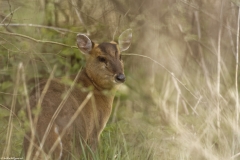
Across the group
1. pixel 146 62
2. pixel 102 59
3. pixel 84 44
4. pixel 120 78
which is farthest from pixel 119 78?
pixel 146 62

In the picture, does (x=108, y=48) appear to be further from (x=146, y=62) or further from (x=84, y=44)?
(x=146, y=62)

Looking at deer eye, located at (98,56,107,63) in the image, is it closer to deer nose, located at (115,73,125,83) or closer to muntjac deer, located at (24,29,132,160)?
muntjac deer, located at (24,29,132,160)

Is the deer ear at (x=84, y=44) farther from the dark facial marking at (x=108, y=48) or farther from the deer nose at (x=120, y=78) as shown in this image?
the deer nose at (x=120, y=78)

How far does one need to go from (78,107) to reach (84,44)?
124 cm

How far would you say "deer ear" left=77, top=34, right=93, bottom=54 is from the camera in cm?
721

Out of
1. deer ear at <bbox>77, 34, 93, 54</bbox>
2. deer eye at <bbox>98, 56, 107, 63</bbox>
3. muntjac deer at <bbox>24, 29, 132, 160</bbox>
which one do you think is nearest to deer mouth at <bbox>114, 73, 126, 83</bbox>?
muntjac deer at <bbox>24, 29, 132, 160</bbox>

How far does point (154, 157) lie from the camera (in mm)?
6074

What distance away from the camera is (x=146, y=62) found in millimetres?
8656

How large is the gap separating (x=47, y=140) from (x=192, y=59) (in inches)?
149

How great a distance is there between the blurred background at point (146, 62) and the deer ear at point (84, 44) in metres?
0.14

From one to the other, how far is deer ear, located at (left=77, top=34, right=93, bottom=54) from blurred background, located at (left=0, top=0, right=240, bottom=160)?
142mm

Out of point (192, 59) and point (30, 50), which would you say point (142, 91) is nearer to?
point (192, 59)

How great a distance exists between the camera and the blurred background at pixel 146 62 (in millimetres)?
6590

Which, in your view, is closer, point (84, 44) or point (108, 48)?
point (108, 48)
